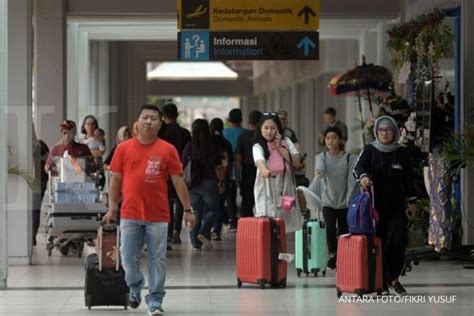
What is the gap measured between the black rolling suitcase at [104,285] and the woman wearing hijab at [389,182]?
2.32m

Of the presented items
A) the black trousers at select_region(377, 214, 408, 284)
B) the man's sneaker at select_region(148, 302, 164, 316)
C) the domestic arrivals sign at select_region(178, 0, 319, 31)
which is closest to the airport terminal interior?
the domestic arrivals sign at select_region(178, 0, 319, 31)

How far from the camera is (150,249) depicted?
1073 centimetres

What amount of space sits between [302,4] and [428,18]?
172cm

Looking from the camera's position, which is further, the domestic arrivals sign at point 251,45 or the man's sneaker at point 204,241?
the man's sneaker at point 204,241

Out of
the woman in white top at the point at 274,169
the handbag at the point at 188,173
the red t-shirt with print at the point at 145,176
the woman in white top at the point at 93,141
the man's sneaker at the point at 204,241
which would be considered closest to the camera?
the red t-shirt with print at the point at 145,176

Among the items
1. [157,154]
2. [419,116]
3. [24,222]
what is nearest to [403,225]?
[157,154]

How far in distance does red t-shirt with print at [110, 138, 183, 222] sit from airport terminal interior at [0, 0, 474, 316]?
100 cm

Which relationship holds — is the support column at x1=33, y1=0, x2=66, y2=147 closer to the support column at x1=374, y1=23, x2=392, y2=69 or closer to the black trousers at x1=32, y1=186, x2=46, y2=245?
the black trousers at x1=32, y1=186, x2=46, y2=245

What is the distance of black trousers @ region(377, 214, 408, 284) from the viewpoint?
11805mm

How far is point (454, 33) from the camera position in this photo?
15695mm

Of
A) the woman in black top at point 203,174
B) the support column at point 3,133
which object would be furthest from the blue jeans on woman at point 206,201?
the support column at point 3,133

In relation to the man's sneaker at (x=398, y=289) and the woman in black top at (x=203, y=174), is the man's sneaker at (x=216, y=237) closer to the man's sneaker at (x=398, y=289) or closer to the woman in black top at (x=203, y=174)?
the woman in black top at (x=203, y=174)

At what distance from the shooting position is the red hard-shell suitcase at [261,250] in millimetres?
12477

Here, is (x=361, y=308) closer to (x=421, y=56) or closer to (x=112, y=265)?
(x=112, y=265)
